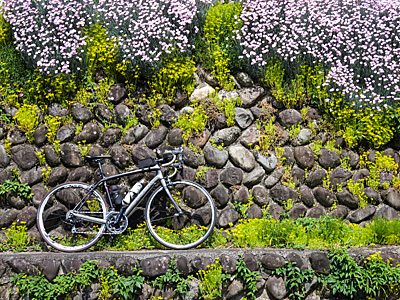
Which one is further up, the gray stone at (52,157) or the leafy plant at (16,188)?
the gray stone at (52,157)

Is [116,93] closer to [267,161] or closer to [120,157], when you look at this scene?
[120,157]

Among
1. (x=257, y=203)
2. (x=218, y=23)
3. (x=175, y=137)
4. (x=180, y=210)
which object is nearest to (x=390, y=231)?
(x=257, y=203)

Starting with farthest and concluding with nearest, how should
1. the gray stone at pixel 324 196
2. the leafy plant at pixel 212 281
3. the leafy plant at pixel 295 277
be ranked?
the gray stone at pixel 324 196 → the leafy plant at pixel 295 277 → the leafy plant at pixel 212 281

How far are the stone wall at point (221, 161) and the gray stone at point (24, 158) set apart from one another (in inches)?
0.6

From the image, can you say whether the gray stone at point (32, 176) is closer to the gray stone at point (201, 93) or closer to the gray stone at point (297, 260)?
the gray stone at point (201, 93)

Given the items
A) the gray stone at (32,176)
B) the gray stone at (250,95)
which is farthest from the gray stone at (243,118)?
the gray stone at (32,176)

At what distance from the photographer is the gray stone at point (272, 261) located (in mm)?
5258

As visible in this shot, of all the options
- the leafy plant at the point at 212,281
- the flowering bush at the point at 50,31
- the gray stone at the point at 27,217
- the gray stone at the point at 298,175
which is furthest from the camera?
the flowering bush at the point at 50,31

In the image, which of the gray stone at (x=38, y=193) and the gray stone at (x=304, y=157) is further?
the gray stone at (x=304, y=157)

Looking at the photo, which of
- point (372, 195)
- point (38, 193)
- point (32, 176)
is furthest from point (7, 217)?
point (372, 195)

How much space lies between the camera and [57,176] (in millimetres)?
6305

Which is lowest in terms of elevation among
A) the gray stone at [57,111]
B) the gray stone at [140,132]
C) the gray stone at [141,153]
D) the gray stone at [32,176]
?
the gray stone at [32,176]

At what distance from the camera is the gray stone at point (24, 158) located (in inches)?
251


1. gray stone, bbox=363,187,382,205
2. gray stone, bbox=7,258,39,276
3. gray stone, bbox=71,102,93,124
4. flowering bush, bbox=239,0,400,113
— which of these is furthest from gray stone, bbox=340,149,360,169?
gray stone, bbox=7,258,39,276
